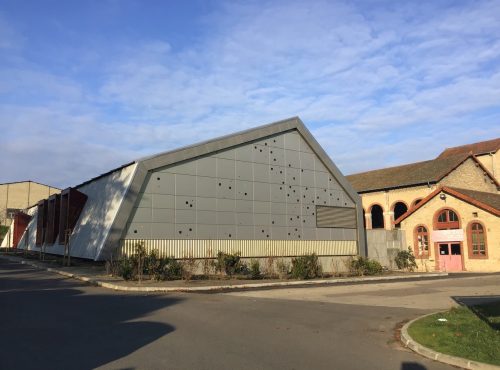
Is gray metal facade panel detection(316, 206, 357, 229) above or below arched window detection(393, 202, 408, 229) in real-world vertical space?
below

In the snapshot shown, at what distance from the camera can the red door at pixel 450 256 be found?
36.7 m

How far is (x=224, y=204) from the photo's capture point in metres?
29.5

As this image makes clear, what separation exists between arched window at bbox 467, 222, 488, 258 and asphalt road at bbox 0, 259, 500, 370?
24.2 m

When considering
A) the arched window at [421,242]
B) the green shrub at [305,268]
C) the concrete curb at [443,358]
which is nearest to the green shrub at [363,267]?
the green shrub at [305,268]

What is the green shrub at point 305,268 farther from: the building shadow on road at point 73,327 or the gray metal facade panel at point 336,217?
the building shadow on road at point 73,327

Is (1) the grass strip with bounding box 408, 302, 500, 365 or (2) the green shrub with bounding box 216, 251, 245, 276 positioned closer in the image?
(1) the grass strip with bounding box 408, 302, 500, 365

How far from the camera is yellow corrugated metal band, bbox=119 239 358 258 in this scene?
26.4 m

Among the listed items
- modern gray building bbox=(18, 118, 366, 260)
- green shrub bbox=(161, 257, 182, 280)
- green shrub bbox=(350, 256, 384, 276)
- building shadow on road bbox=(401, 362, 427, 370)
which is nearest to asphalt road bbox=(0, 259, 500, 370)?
building shadow on road bbox=(401, 362, 427, 370)

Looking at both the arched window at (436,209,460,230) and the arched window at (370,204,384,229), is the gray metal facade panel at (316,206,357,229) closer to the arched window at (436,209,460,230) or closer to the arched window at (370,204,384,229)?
the arched window at (436,209,460,230)

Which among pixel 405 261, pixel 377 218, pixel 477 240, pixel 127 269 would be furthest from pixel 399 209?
pixel 127 269

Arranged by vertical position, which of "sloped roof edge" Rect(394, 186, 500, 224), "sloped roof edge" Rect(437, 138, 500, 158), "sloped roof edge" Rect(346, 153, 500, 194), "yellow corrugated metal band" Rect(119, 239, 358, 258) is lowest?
"yellow corrugated metal band" Rect(119, 239, 358, 258)

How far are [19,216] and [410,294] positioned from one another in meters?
54.3

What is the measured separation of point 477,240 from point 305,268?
17.5 m

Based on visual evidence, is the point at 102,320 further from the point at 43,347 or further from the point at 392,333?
the point at 392,333
